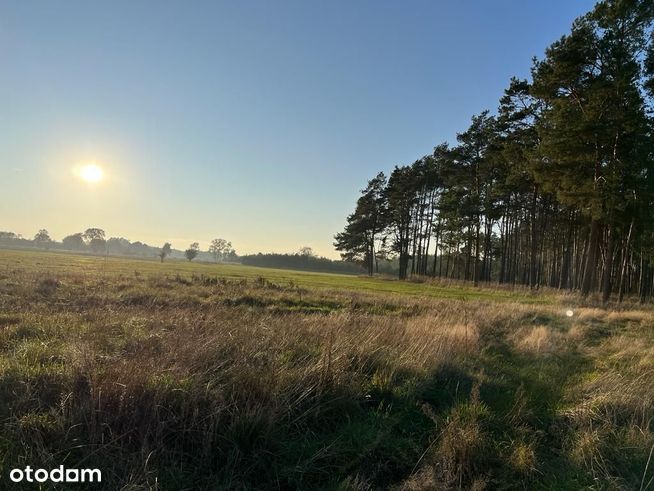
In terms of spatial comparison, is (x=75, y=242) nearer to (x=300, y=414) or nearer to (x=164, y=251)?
(x=164, y=251)

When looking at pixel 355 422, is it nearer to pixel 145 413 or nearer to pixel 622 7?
pixel 145 413

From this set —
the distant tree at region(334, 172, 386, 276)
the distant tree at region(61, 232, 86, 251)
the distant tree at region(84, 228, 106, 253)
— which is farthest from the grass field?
the distant tree at region(61, 232, 86, 251)

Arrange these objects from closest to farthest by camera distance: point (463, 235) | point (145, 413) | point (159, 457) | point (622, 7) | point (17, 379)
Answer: point (159, 457), point (145, 413), point (17, 379), point (622, 7), point (463, 235)

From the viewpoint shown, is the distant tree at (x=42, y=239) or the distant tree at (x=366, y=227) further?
the distant tree at (x=42, y=239)

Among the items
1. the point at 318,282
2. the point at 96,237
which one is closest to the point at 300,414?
the point at 318,282

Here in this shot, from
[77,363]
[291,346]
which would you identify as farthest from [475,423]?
[77,363]

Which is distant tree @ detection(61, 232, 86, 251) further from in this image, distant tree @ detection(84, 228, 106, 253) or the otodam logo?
the otodam logo

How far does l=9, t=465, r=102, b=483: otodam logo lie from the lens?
3125 mm

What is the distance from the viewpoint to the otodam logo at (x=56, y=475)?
3125 mm

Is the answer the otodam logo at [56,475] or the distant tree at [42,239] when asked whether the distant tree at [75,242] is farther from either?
the otodam logo at [56,475]

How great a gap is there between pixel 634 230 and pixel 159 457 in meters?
35.1

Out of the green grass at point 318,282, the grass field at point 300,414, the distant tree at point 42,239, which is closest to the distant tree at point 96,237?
the distant tree at point 42,239

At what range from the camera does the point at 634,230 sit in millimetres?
29141

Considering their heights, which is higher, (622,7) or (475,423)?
(622,7)
